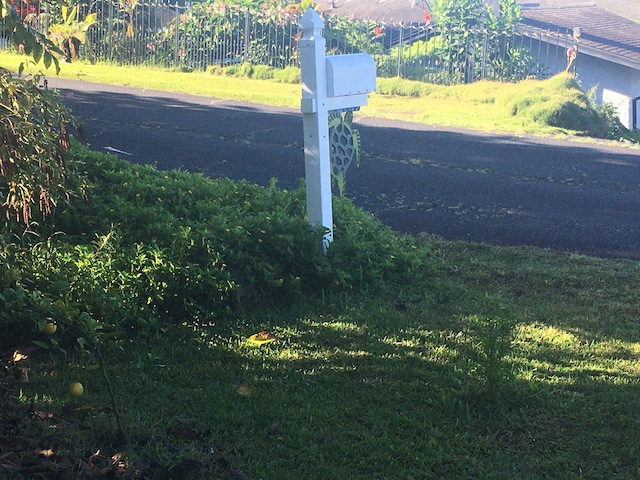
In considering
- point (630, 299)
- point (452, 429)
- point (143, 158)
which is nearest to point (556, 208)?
point (630, 299)

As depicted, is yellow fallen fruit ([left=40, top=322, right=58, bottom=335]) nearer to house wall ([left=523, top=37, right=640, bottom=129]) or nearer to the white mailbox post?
the white mailbox post

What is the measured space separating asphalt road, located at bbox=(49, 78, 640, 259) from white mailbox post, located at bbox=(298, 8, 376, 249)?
67.2 inches

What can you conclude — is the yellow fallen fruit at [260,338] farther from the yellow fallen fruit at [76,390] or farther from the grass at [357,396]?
the yellow fallen fruit at [76,390]

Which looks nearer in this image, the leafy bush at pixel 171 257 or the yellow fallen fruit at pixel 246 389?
the yellow fallen fruit at pixel 246 389

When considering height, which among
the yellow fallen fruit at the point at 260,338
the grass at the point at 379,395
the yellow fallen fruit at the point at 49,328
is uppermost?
the yellow fallen fruit at the point at 49,328

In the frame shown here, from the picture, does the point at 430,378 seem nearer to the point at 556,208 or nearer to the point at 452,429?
the point at 452,429

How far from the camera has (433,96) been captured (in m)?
15.8

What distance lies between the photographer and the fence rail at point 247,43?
59.7 feet

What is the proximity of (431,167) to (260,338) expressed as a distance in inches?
205

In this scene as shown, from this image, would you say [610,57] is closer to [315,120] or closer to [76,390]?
[315,120]

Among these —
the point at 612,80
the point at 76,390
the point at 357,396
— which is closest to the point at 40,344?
the point at 76,390

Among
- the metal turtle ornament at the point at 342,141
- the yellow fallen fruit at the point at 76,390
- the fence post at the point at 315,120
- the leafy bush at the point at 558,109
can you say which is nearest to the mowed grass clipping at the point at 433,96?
the leafy bush at the point at 558,109

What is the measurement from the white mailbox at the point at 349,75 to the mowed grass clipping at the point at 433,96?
729 cm

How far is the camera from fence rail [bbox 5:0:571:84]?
18188 millimetres
